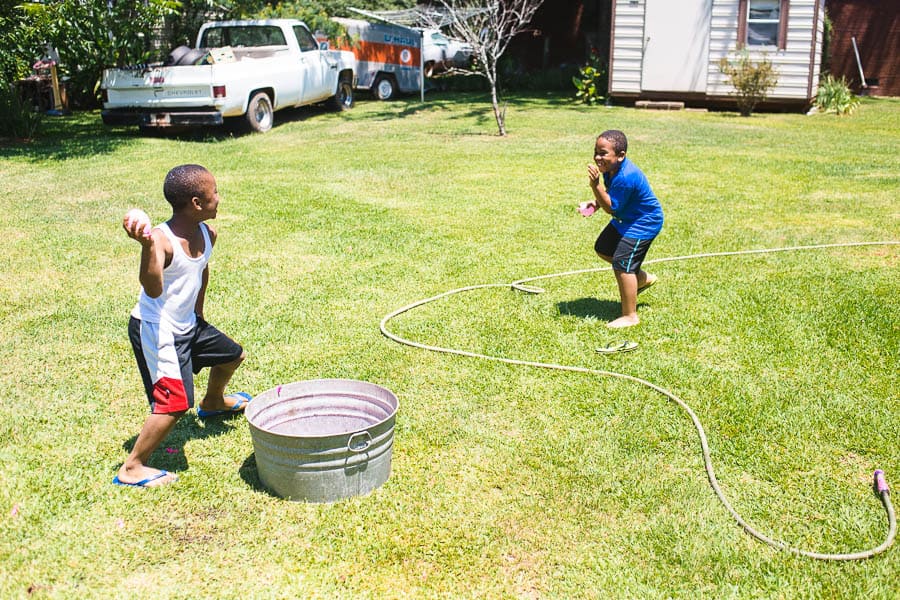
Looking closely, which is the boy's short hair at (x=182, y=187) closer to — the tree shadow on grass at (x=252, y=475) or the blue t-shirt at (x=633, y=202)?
the tree shadow on grass at (x=252, y=475)

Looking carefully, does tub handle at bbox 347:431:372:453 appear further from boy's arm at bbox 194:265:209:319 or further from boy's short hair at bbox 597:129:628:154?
boy's short hair at bbox 597:129:628:154

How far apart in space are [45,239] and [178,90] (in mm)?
5729

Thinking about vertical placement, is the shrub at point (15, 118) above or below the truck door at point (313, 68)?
below

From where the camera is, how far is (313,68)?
14508mm

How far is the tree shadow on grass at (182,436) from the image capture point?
3.54 meters

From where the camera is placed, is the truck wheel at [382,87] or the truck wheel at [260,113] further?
the truck wheel at [382,87]

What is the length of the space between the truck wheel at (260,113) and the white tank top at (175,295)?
10298mm

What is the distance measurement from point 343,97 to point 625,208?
1271 cm

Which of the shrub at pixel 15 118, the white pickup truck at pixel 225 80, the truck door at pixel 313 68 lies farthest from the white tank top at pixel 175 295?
the truck door at pixel 313 68

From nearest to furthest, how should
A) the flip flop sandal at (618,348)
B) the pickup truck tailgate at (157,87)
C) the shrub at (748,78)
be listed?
the flip flop sandal at (618,348)
the pickup truck tailgate at (157,87)
the shrub at (748,78)

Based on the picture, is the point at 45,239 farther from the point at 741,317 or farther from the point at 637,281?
the point at 741,317

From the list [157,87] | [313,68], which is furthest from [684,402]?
[313,68]

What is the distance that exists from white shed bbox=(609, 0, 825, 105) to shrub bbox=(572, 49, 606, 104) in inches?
28.7

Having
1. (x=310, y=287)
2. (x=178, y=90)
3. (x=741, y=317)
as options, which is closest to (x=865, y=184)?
(x=741, y=317)
